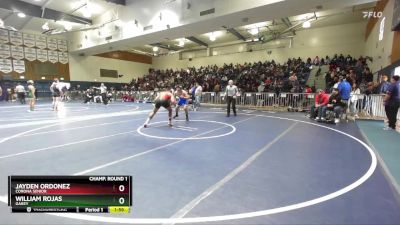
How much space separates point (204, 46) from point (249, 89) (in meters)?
14.9

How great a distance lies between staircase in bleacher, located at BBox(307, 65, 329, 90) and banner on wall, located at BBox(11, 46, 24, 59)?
93.9 feet

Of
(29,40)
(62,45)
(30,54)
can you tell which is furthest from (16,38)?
(62,45)

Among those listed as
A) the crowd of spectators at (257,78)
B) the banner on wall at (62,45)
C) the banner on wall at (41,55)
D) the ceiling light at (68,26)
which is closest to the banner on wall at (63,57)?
the banner on wall at (62,45)

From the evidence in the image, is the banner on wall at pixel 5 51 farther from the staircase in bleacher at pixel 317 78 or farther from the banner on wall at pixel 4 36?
the staircase in bleacher at pixel 317 78

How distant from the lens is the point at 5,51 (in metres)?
23.1

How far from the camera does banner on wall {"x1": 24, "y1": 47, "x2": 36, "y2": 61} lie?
80.4ft

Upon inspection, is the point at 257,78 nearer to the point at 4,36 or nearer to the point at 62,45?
the point at 62,45

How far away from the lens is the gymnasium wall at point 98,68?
2827cm

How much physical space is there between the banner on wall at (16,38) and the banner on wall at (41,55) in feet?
5.56

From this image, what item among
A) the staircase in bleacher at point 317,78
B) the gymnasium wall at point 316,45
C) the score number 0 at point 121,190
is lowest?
the score number 0 at point 121,190

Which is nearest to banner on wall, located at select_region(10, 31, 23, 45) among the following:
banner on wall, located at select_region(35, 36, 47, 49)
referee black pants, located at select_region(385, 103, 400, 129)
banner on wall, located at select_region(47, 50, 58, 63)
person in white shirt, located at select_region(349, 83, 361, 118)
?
banner on wall, located at select_region(35, 36, 47, 49)

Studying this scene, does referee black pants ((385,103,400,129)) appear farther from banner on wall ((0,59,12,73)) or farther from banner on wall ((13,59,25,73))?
banner on wall ((0,59,12,73))

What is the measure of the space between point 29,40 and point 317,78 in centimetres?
2894
